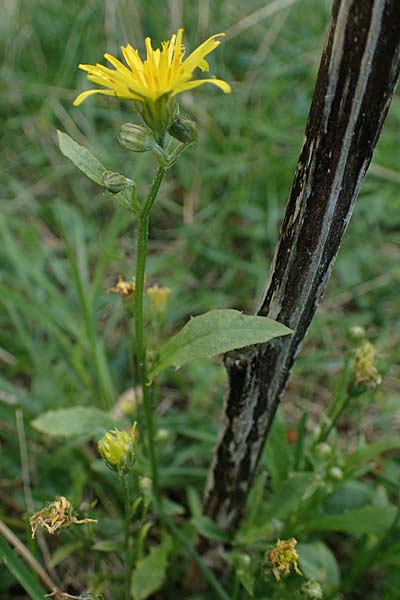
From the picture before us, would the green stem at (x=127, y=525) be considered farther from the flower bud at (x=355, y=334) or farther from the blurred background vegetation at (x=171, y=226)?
the flower bud at (x=355, y=334)

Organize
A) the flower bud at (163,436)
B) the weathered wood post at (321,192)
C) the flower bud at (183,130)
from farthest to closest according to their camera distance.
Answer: the flower bud at (163,436), the flower bud at (183,130), the weathered wood post at (321,192)

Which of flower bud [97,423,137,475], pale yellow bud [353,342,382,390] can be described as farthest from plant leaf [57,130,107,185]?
pale yellow bud [353,342,382,390]

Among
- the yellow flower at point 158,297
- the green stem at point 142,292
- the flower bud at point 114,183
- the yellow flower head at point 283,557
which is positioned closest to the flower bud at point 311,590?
the yellow flower head at point 283,557

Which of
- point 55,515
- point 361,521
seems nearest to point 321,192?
point 55,515

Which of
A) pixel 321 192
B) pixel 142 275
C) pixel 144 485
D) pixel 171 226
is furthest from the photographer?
pixel 171 226

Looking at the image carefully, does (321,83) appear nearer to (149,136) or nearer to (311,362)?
(149,136)

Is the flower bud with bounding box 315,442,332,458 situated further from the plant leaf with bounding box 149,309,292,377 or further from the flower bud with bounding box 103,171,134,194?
the flower bud with bounding box 103,171,134,194

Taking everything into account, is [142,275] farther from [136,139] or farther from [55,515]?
[55,515]

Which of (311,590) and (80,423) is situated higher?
(80,423)
